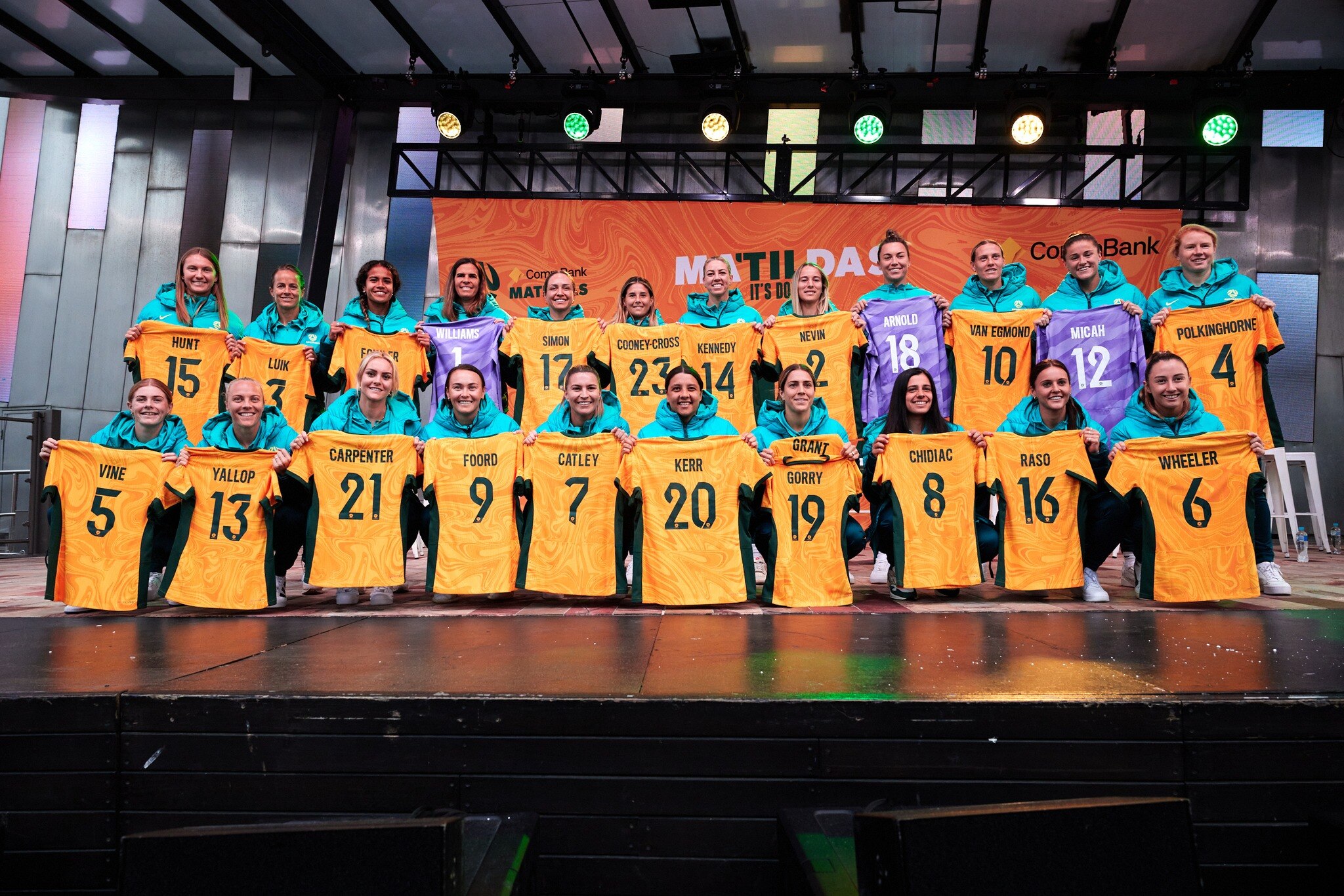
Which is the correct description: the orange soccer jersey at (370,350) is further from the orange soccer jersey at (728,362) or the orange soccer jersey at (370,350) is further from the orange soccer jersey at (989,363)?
the orange soccer jersey at (989,363)

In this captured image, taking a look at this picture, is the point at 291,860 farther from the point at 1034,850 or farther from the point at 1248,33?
the point at 1248,33

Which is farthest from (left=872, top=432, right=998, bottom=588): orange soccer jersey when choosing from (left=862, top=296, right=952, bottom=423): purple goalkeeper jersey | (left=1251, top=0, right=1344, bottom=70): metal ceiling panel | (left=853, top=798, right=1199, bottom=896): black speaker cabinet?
(left=1251, top=0, right=1344, bottom=70): metal ceiling panel

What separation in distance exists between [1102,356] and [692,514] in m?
3.23

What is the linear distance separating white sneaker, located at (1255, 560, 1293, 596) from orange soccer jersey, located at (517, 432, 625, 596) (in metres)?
3.67

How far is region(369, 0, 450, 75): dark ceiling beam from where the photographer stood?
30.7 ft

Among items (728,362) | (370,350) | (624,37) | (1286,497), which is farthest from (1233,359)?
(624,37)

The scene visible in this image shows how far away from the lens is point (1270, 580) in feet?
15.1

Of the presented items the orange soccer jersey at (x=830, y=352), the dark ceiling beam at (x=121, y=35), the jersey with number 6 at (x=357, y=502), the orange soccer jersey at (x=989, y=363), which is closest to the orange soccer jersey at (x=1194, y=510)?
the orange soccer jersey at (x=989, y=363)

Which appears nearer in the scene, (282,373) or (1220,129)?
(282,373)

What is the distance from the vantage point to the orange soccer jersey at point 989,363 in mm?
5797

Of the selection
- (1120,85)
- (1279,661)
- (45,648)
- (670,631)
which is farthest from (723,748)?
(1120,85)

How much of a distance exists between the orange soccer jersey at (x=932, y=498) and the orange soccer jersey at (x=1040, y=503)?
0.16m

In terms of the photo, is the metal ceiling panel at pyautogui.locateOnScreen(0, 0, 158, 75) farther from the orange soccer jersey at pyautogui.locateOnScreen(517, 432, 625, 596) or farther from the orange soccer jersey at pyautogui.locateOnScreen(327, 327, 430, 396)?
the orange soccer jersey at pyautogui.locateOnScreen(517, 432, 625, 596)

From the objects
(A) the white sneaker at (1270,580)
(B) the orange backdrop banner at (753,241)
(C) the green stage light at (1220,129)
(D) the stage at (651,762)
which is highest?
(C) the green stage light at (1220,129)
